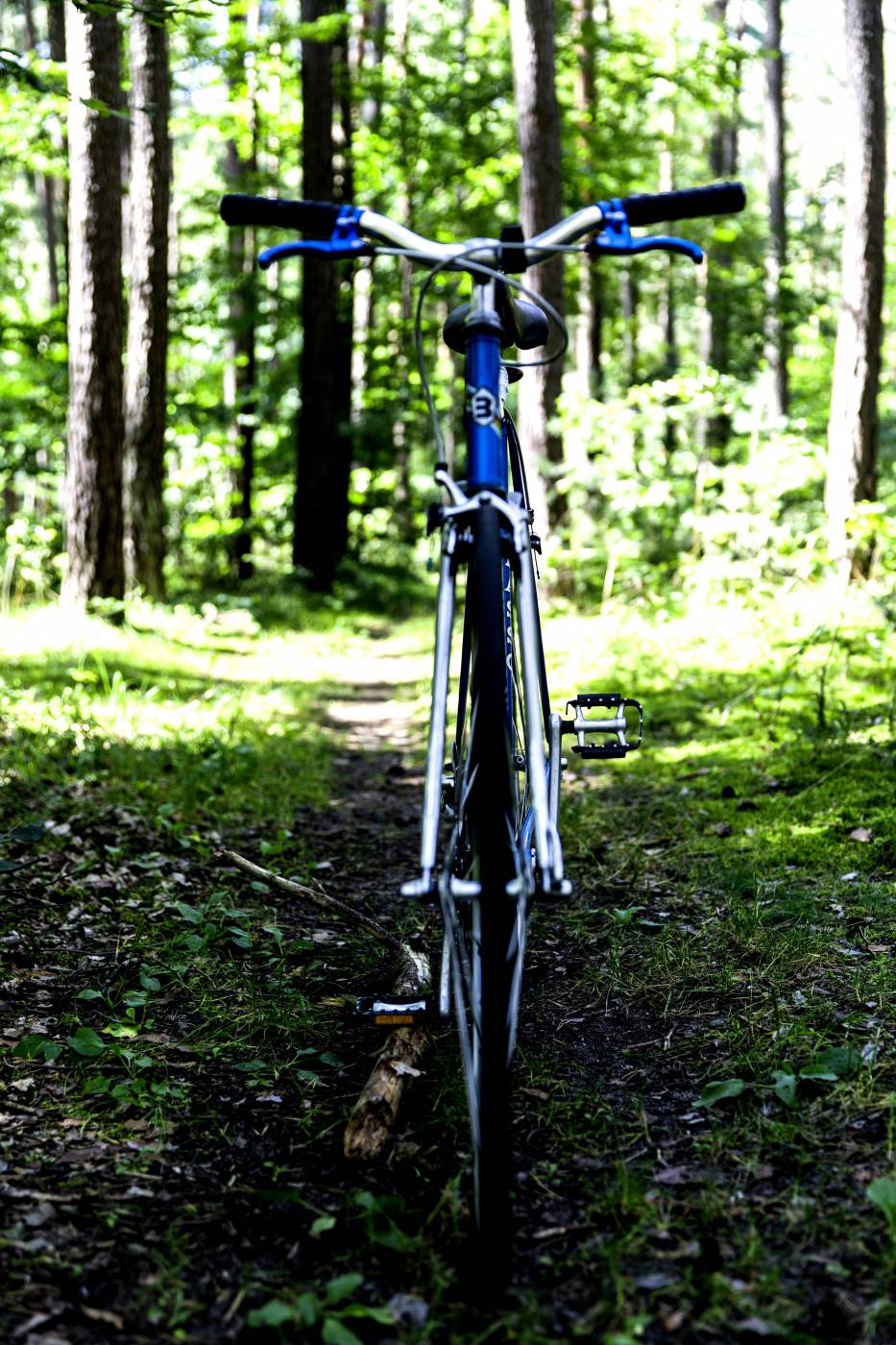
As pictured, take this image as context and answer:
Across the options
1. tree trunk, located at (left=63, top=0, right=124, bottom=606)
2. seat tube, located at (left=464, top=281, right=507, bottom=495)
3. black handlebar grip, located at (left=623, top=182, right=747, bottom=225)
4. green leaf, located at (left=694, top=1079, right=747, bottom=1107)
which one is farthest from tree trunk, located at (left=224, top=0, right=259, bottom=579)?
green leaf, located at (left=694, top=1079, right=747, bottom=1107)

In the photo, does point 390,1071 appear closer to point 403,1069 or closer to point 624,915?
point 403,1069

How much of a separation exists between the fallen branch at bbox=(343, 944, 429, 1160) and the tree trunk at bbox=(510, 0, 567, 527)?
719 centimetres

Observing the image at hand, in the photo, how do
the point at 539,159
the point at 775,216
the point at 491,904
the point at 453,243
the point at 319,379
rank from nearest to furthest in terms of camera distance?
the point at 491,904
the point at 453,243
the point at 539,159
the point at 319,379
the point at 775,216

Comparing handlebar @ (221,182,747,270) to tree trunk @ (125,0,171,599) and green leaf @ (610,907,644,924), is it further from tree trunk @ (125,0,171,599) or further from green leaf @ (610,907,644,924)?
tree trunk @ (125,0,171,599)

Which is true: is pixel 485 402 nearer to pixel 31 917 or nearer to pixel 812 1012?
pixel 812 1012

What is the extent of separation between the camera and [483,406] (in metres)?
2.35

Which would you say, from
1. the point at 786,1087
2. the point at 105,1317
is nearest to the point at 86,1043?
the point at 105,1317

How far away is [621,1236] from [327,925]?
2.02m

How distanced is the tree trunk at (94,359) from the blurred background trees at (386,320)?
22 mm

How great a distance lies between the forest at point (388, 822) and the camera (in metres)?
2.10

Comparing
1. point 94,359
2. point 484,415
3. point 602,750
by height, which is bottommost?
point 602,750

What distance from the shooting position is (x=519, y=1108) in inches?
105

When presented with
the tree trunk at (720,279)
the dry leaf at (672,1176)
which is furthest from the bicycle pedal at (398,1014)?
the tree trunk at (720,279)

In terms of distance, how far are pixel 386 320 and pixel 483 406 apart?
1458 cm
